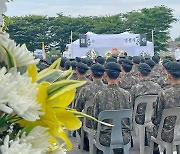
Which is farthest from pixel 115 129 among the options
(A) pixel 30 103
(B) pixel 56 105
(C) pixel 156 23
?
(C) pixel 156 23

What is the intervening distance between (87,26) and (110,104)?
135 feet

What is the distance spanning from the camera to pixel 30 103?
4.99 ft

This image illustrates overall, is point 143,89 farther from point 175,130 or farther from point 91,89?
point 175,130

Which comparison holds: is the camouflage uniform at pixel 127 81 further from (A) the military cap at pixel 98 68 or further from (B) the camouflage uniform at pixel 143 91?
(A) the military cap at pixel 98 68

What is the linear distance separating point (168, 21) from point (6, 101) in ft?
144

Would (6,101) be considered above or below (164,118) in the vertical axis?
above

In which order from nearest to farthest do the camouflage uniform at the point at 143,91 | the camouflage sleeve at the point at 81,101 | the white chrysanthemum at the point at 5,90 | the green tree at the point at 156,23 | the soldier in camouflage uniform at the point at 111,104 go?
the white chrysanthemum at the point at 5,90
the soldier in camouflage uniform at the point at 111,104
the camouflage sleeve at the point at 81,101
the camouflage uniform at the point at 143,91
the green tree at the point at 156,23

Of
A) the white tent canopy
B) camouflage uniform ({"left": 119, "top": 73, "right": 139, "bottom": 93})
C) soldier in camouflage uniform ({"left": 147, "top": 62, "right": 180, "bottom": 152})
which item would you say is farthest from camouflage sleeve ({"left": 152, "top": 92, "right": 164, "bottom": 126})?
the white tent canopy

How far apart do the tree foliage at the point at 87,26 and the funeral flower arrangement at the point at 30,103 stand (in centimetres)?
4086

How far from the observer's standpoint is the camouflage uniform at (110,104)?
6055 mm

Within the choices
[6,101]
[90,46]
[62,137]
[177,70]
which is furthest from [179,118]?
[90,46]

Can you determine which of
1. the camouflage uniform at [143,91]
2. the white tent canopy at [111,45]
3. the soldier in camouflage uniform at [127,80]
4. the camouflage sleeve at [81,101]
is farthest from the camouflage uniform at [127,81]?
the white tent canopy at [111,45]

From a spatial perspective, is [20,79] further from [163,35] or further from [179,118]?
[163,35]

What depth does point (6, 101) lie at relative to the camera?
1.49 metres
